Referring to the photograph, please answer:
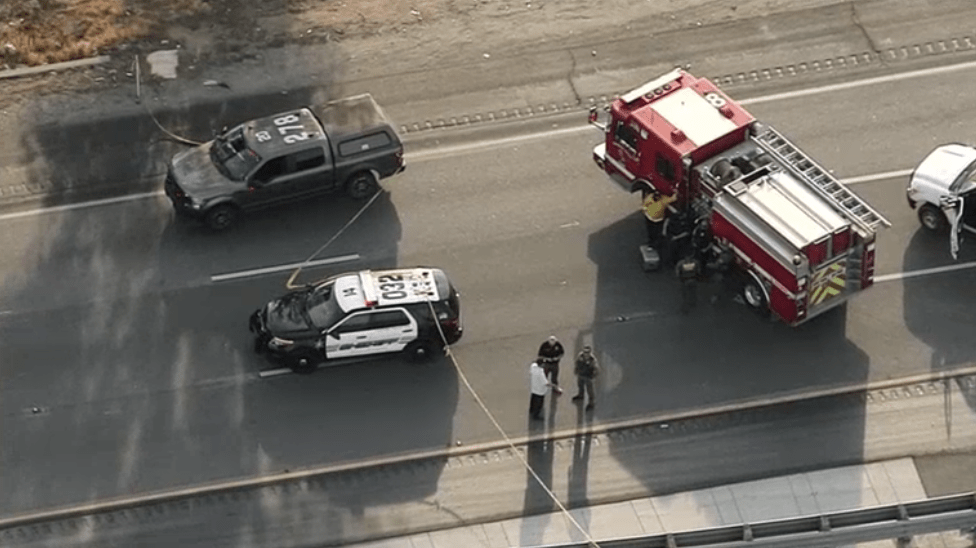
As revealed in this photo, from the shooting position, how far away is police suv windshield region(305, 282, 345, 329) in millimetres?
29719

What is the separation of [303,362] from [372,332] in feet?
4.45

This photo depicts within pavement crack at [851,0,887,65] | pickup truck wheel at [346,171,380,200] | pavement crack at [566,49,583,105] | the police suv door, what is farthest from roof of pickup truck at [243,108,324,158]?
pavement crack at [851,0,887,65]

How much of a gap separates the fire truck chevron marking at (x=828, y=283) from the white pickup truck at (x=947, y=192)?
9.86 ft

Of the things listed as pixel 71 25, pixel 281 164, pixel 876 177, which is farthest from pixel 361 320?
pixel 71 25

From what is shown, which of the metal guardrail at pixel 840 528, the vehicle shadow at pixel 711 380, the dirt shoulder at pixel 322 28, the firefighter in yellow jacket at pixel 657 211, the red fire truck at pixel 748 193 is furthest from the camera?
the dirt shoulder at pixel 322 28

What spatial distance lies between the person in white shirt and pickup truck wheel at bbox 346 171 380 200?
5.77 m

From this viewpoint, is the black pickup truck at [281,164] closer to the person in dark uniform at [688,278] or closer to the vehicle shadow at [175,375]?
the vehicle shadow at [175,375]

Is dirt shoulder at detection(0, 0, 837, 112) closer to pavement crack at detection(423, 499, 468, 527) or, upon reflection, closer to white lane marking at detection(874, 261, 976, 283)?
white lane marking at detection(874, 261, 976, 283)

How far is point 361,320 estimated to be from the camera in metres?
29.7

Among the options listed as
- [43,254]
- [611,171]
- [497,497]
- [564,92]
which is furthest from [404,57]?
[497,497]

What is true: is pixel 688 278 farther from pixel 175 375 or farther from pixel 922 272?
pixel 175 375

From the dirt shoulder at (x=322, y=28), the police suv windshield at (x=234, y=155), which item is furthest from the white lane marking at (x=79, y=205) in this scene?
the dirt shoulder at (x=322, y=28)

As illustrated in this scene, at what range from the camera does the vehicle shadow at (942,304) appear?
30172mm

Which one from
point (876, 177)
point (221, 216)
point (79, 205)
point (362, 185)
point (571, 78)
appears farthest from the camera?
point (571, 78)
